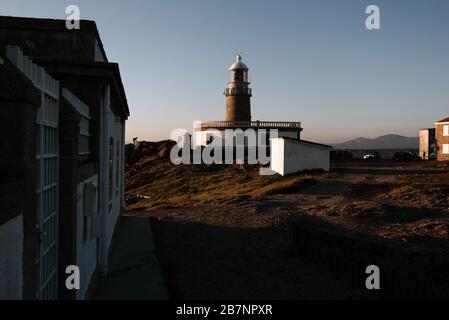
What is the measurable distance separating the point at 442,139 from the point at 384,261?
41.9 m

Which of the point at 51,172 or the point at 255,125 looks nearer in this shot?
the point at 51,172

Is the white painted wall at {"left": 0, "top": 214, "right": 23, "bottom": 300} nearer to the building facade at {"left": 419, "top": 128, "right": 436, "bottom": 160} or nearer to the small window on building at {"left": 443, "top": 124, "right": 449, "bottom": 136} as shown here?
the small window on building at {"left": 443, "top": 124, "right": 449, "bottom": 136}

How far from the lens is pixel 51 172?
Result: 18.4ft

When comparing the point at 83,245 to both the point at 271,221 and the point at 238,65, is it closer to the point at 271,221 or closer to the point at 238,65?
the point at 271,221

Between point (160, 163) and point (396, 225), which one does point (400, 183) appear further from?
point (160, 163)

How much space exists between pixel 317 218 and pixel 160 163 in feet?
111

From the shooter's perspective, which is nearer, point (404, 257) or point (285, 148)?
point (404, 257)

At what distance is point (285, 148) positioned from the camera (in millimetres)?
35594

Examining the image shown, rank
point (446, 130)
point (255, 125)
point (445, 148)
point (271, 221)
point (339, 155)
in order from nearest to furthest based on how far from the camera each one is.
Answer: point (271, 221) → point (446, 130) → point (445, 148) → point (255, 125) → point (339, 155)

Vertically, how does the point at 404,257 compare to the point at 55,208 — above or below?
below

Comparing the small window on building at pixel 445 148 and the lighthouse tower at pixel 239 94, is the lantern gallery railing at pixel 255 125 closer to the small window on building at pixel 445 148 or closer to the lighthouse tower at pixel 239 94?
the lighthouse tower at pixel 239 94

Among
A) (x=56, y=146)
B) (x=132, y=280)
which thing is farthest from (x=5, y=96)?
(x=132, y=280)

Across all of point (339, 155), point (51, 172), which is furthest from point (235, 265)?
point (339, 155)

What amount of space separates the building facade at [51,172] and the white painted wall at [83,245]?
16 millimetres
